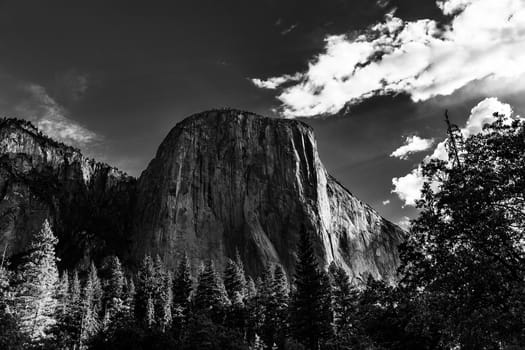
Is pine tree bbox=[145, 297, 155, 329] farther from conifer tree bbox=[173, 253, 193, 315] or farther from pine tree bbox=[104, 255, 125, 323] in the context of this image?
pine tree bbox=[104, 255, 125, 323]

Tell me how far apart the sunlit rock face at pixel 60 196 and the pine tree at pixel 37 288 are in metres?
88.7

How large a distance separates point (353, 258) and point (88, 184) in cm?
8905

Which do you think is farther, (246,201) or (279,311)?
(246,201)

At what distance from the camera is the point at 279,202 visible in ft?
413

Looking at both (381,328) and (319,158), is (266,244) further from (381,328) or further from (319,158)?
(381,328)

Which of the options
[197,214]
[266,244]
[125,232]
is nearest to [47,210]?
[125,232]

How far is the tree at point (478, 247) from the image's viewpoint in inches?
552

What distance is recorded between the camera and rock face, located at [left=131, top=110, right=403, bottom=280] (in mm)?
115812

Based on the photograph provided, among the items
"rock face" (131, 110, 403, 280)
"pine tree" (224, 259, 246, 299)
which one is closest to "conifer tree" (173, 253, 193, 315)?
"pine tree" (224, 259, 246, 299)

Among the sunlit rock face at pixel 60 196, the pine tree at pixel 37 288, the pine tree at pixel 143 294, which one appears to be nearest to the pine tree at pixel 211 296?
the pine tree at pixel 143 294

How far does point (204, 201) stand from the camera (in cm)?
12481

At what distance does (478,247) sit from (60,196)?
140732 millimetres

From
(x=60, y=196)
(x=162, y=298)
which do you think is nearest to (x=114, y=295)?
(x=162, y=298)

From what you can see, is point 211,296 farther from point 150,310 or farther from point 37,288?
point 37,288
